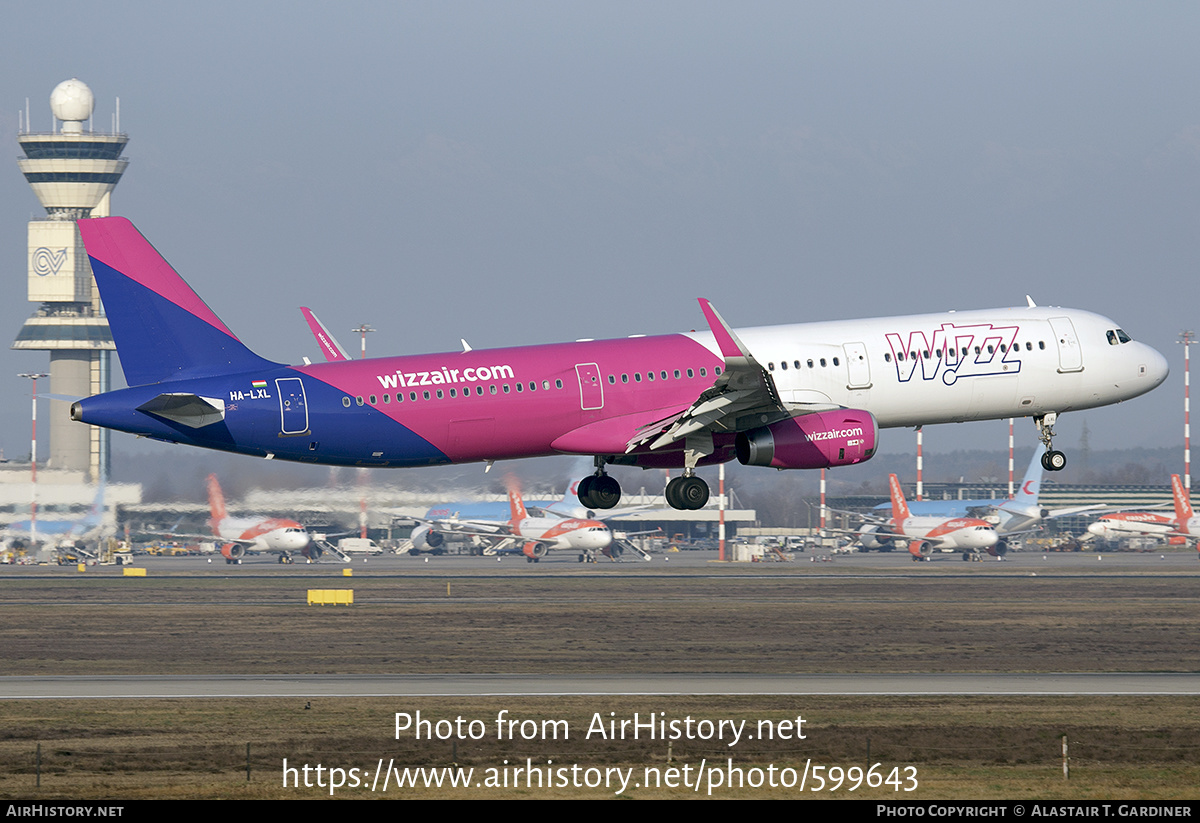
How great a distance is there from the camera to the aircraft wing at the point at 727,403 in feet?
153

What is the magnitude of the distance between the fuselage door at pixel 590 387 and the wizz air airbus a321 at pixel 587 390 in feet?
0.18

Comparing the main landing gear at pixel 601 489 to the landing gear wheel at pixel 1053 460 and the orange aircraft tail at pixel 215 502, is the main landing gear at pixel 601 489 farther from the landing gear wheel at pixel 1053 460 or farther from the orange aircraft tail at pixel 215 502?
the orange aircraft tail at pixel 215 502

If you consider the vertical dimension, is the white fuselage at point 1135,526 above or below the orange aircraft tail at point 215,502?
below

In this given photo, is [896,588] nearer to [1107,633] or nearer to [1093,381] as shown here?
[1107,633]

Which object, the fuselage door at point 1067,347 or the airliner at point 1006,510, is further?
the airliner at point 1006,510

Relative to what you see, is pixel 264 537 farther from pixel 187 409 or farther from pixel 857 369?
pixel 857 369

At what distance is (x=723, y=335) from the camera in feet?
156

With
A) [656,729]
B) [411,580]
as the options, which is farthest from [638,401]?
[411,580]

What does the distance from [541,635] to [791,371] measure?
18.2m

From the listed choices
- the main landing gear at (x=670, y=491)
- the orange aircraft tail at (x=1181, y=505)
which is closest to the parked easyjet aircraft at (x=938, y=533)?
the orange aircraft tail at (x=1181, y=505)

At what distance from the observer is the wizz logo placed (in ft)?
167

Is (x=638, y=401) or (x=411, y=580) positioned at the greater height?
(x=638, y=401)

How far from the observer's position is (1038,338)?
5241 centimetres

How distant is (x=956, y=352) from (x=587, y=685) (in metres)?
16.6
